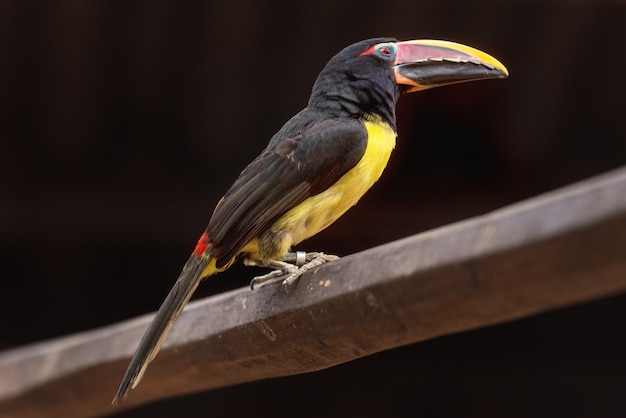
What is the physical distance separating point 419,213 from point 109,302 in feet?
4.94

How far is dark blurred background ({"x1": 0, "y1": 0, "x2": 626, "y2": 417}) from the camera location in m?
3.18

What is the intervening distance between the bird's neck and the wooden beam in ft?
1.92

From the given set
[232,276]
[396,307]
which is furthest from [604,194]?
[232,276]

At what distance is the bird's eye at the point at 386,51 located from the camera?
2.72m

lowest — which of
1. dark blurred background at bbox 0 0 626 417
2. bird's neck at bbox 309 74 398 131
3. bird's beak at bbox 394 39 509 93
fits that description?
dark blurred background at bbox 0 0 626 417

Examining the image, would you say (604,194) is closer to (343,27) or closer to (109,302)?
(343,27)

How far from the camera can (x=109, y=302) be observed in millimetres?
4707

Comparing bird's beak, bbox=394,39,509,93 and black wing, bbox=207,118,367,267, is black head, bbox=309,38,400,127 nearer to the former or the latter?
bird's beak, bbox=394,39,509,93

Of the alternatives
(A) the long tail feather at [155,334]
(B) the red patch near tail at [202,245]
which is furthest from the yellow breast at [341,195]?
(A) the long tail feather at [155,334]

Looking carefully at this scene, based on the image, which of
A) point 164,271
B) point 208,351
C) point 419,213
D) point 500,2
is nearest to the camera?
point 208,351

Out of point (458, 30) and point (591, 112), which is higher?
point (458, 30)

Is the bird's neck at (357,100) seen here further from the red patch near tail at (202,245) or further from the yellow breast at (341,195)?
the red patch near tail at (202,245)

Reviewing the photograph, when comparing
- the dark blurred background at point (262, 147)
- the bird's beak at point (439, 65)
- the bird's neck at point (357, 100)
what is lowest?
the dark blurred background at point (262, 147)

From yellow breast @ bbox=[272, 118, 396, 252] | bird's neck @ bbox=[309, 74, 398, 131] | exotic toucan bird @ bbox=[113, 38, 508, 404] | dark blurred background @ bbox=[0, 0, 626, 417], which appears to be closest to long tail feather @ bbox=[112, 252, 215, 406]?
exotic toucan bird @ bbox=[113, 38, 508, 404]
